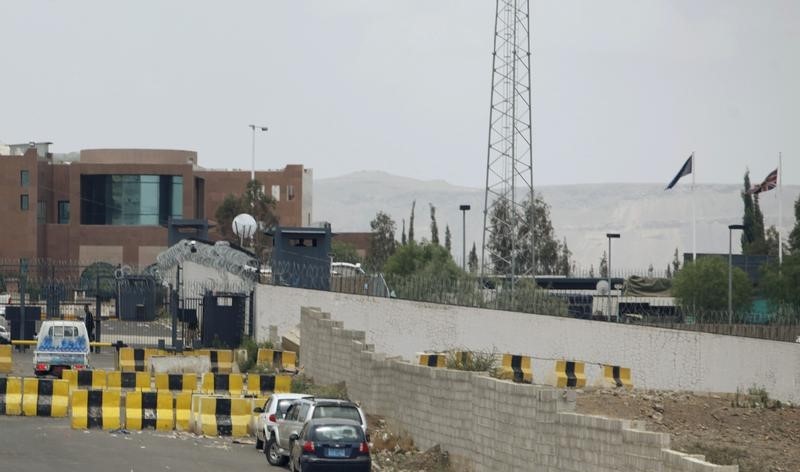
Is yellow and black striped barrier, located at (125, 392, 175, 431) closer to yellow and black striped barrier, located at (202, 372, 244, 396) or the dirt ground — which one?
yellow and black striped barrier, located at (202, 372, 244, 396)

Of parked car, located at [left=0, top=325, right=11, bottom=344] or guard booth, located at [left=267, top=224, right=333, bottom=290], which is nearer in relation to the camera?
parked car, located at [left=0, top=325, right=11, bottom=344]

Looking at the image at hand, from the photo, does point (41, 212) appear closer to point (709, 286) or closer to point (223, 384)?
point (709, 286)

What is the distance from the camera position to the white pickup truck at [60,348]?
4216cm

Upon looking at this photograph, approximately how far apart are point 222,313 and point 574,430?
30.9 m

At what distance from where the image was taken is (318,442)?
86.0ft

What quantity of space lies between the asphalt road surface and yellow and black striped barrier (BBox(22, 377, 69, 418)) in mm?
984

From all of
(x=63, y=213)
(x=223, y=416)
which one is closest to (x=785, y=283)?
(x=223, y=416)

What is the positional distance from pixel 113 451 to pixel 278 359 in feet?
54.8

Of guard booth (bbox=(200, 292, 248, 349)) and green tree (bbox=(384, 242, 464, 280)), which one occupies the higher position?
green tree (bbox=(384, 242, 464, 280))

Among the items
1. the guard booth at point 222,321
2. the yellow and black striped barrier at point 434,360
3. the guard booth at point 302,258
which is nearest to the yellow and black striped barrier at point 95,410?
the yellow and black striped barrier at point 434,360

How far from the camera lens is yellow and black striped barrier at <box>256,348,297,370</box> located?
1769 inches

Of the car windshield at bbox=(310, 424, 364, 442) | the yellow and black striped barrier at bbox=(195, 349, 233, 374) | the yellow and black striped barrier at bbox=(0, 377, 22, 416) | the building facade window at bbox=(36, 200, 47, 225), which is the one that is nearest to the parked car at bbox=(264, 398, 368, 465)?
the car windshield at bbox=(310, 424, 364, 442)

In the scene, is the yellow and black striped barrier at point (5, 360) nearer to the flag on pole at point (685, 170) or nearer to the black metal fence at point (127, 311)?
the black metal fence at point (127, 311)

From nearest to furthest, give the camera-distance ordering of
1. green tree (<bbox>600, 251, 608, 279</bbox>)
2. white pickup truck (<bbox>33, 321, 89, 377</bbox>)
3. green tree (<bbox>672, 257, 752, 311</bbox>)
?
white pickup truck (<bbox>33, 321, 89, 377</bbox>) → green tree (<bbox>672, 257, 752, 311</bbox>) → green tree (<bbox>600, 251, 608, 279</bbox>)
